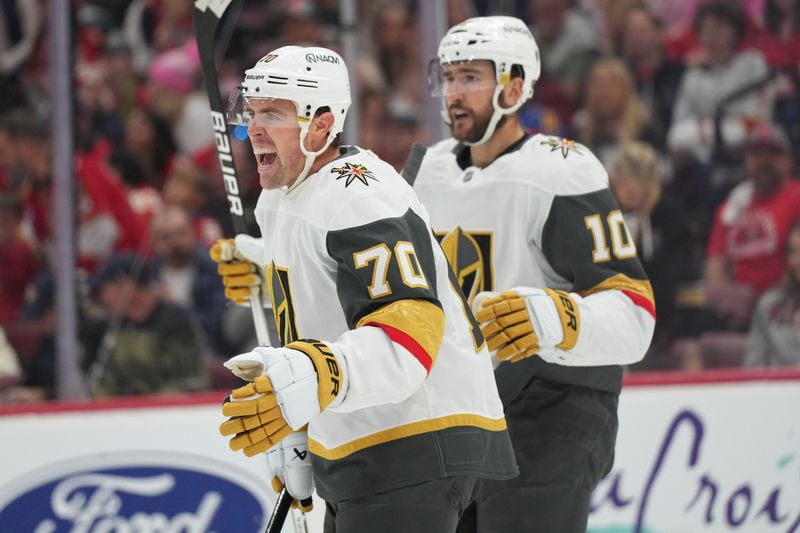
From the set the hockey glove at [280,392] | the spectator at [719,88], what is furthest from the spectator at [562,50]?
the hockey glove at [280,392]

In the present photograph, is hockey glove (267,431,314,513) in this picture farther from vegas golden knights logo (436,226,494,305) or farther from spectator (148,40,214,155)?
spectator (148,40,214,155)

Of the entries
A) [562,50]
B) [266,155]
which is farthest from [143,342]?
[266,155]

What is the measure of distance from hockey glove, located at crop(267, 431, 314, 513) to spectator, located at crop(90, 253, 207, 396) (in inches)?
82.9

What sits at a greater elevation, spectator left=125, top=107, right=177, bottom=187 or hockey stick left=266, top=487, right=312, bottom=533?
spectator left=125, top=107, right=177, bottom=187

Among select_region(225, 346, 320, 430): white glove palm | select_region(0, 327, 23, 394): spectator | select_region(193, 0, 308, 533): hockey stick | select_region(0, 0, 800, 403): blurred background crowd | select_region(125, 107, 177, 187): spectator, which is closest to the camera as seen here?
select_region(225, 346, 320, 430): white glove palm

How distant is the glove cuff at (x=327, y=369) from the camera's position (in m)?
1.88

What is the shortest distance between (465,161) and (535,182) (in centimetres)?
26

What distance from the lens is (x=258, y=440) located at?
6.24 ft

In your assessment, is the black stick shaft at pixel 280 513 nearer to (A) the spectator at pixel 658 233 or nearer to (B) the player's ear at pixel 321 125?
(B) the player's ear at pixel 321 125

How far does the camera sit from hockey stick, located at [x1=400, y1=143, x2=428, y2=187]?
2.76 m

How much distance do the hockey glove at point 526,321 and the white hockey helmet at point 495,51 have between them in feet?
1.57

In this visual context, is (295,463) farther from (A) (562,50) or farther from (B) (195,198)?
(A) (562,50)

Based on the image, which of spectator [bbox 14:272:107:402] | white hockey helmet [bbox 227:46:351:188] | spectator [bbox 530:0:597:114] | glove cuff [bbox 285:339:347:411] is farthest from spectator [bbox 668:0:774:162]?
glove cuff [bbox 285:339:347:411]

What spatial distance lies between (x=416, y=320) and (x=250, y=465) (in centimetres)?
199
